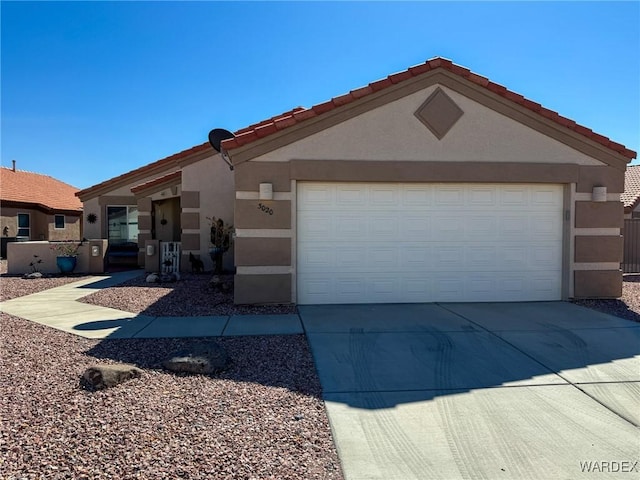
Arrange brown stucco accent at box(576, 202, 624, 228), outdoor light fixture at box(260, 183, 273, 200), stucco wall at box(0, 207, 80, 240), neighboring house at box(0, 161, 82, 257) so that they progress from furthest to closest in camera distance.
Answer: neighboring house at box(0, 161, 82, 257) < stucco wall at box(0, 207, 80, 240) < brown stucco accent at box(576, 202, 624, 228) < outdoor light fixture at box(260, 183, 273, 200)

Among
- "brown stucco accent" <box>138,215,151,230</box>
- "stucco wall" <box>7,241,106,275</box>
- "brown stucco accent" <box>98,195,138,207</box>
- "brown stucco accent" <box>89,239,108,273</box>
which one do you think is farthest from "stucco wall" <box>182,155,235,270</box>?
"brown stucco accent" <box>98,195,138,207</box>

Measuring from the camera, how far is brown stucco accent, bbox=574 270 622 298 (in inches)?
364

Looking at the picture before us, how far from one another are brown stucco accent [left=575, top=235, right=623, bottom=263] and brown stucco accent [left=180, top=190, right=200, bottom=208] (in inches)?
432

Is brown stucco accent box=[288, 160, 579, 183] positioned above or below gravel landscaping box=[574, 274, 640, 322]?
above

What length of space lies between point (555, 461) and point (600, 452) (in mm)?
436

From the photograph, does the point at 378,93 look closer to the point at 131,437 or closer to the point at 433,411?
the point at 433,411

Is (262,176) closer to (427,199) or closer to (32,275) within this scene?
(427,199)

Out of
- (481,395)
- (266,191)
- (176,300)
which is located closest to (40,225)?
(176,300)

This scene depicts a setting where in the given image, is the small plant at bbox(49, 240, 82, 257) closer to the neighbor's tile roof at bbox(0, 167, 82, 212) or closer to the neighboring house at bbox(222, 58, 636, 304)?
the neighboring house at bbox(222, 58, 636, 304)

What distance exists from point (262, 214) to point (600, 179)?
7186mm

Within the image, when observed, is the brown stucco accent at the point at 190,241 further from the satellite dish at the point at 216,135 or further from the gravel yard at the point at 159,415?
the gravel yard at the point at 159,415

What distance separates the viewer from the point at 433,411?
3.98 meters

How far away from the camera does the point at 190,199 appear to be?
47.0 ft

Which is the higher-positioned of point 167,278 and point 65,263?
point 65,263
